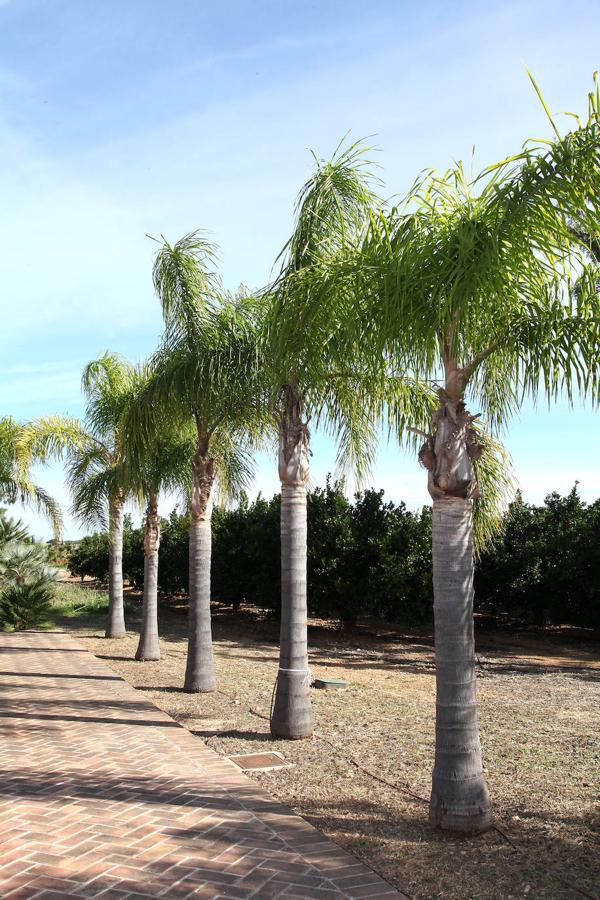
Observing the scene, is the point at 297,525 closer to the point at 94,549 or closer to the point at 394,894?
the point at 394,894

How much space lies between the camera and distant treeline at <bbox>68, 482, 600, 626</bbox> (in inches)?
741

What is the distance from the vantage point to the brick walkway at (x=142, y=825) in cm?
441

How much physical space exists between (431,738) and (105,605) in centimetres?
2054

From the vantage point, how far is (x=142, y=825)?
5340mm

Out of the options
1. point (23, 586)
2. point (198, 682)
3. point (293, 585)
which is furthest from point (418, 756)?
point (23, 586)

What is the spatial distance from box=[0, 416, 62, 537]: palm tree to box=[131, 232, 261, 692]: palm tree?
24.2 feet

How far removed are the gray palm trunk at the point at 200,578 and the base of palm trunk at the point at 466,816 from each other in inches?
228

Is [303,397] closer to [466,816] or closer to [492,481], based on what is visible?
[492,481]

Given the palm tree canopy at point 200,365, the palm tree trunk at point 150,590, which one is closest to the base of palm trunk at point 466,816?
the palm tree canopy at point 200,365

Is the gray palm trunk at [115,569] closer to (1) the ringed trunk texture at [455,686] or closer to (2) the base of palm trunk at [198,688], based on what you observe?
(2) the base of palm trunk at [198,688]

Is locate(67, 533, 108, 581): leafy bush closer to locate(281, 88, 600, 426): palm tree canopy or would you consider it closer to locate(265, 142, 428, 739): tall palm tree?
locate(265, 142, 428, 739): tall palm tree

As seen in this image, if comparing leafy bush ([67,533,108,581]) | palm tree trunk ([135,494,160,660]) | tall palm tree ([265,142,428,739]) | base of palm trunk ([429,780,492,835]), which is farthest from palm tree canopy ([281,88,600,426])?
leafy bush ([67,533,108,581])

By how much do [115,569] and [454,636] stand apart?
13491 millimetres

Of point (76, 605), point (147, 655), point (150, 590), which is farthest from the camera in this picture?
point (76, 605)
